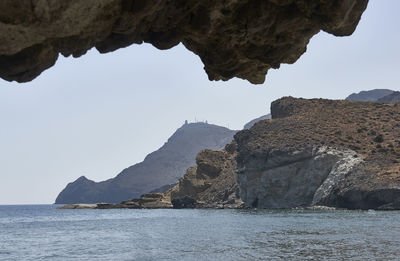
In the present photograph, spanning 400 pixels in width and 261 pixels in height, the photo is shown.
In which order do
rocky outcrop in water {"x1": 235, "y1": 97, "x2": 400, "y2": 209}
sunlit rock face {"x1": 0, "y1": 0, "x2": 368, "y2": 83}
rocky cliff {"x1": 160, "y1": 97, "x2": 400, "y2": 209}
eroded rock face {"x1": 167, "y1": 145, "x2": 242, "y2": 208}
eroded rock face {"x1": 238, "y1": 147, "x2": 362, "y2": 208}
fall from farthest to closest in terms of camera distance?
eroded rock face {"x1": 167, "y1": 145, "x2": 242, "y2": 208} → eroded rock face {"x1": 238, "y1": 147, "x2": 362, "y2": 208} → rocky cliff {"x1": 160, "y1": 97, "x2": 400, "y2": 209} → rocky outcrop in water {"x1": 235, "y1": 97, "x2": 400, "y2": 209} → sunlit rock face {"x1": 0, "y1": 0, "x2": 368, "y2": 83}

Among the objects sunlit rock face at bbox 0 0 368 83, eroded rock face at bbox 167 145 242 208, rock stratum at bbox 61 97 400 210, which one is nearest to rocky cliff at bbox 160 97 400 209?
rock stratum at bbox 61 97 400 210

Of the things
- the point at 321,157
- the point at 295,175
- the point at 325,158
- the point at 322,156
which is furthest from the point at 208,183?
the point at 325,158

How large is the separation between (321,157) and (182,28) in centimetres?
10718

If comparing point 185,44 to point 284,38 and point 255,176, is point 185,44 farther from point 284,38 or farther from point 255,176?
point 255,176

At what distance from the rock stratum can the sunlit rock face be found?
93112 mm

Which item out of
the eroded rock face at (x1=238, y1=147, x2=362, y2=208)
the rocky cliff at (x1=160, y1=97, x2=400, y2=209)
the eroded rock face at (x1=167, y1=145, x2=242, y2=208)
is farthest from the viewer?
the eroded rock face at (x1=167, y1=145, x2=242, y2=208)

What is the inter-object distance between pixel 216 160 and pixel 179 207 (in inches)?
1040

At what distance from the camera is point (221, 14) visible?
1088 centimetres

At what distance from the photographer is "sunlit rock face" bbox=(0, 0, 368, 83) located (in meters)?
7.38

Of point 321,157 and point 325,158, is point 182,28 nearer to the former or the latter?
point 325,158

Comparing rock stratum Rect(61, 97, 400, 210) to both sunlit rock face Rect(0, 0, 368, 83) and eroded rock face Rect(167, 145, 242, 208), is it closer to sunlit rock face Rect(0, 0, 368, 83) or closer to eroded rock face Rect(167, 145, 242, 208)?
eroded rock face Rect(167, 145, 242, 208)

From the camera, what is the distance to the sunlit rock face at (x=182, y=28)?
7379mm

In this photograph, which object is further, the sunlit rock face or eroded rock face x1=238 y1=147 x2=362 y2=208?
eroded rock face x1=238 y1=147 x2=362 y2=208

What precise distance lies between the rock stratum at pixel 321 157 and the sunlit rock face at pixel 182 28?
93.1 meters
